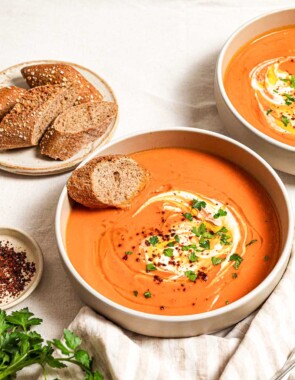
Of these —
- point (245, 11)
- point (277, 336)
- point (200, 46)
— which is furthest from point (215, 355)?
point (245, 11)

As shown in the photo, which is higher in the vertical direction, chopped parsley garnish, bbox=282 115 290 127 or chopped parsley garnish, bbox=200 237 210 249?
chopped parsley garnish, bbox=282 115 290 127

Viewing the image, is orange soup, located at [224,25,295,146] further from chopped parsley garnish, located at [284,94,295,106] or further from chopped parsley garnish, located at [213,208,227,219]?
chopped parsley garnish, located at [213,208,227,219]

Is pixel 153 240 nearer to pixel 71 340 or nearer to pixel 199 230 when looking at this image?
pixel 199 230

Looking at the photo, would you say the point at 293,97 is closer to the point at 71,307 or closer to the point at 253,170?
the point at 253,170

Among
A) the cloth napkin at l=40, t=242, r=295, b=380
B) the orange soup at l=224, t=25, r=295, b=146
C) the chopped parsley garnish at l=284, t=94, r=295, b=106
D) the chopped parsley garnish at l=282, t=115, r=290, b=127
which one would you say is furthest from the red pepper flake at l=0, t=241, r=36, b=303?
the chopped parsley garnish at l=284, t=94, r=295, b=106

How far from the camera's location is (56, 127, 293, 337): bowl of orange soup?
110 inches

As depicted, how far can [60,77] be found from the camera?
3.63m

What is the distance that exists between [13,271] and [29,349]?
1.41 ft

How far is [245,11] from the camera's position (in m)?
4.14

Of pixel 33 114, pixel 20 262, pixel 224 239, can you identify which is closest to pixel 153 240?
pixel 224 239

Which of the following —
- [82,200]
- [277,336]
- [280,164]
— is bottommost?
[277,336]

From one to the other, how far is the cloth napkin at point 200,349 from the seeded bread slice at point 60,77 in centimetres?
120

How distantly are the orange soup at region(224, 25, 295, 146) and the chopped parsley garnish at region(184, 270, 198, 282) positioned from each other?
0.86m

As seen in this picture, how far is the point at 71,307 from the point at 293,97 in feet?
4.94
